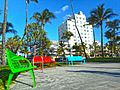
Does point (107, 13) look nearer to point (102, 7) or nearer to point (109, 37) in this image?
point (102, 7)

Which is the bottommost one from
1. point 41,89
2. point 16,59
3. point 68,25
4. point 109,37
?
point 41,89

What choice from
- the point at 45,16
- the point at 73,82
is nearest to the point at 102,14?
the point at 45,16

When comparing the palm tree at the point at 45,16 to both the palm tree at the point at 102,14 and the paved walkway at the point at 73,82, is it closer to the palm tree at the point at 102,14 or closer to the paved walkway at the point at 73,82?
the palm tree at the point at 102,14

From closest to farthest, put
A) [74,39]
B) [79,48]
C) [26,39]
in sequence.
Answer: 1. [26,39]
2. [79,48]
3. [74,39]

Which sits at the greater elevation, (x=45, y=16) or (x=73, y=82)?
(x=45, y=16)

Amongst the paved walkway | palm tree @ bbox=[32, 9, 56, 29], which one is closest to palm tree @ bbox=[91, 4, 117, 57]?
palm tree @ bbox=[32, 9, 56, 29]

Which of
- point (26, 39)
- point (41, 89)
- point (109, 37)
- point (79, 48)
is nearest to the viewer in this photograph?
point (41, 89)

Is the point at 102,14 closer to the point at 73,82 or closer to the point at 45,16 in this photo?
the point at 45,16

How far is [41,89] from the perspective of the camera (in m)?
7.05

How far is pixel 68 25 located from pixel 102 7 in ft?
383

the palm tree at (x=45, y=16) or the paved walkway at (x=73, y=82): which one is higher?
the palm tree at (x=45, y=16)

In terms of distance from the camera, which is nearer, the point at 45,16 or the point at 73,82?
the point at 73,82

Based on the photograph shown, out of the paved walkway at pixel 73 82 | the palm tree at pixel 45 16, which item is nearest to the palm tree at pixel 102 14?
the palm tree at pixel 45 16

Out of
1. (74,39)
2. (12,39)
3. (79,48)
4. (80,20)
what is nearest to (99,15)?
(12,39)
